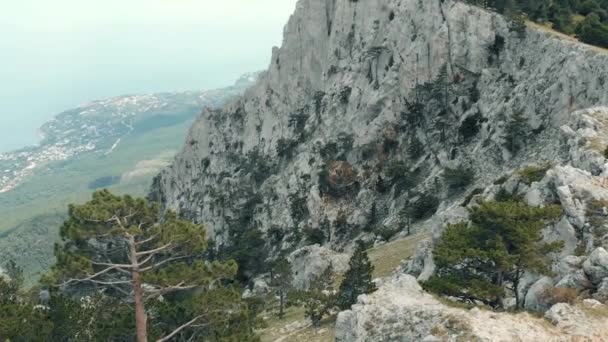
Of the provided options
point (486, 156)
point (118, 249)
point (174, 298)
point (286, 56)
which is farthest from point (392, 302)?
point (286, 56)

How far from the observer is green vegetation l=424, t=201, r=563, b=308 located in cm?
3152

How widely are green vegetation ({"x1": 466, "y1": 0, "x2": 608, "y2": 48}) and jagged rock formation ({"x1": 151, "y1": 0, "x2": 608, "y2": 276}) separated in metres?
5.33

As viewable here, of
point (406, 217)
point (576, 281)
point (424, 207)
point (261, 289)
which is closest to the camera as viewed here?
point (576, 281)

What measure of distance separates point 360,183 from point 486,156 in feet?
105

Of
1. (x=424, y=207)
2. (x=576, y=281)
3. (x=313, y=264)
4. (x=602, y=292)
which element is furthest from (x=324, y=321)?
(x=424, y=207)

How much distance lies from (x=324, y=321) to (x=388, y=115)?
68498 millimetres

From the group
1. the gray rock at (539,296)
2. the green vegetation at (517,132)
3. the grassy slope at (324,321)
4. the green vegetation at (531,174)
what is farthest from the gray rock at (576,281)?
the green vegetation at (517,132)

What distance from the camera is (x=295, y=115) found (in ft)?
500

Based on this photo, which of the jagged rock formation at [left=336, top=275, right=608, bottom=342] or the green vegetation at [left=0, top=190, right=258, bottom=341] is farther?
the green vegetation at [left=0, top=190, right=258, bottom=341]

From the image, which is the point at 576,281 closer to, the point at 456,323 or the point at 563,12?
the point at 456,323

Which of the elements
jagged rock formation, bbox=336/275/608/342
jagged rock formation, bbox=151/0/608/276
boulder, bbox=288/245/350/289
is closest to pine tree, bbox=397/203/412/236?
jagged rock formation, bbox=151/0/608/276

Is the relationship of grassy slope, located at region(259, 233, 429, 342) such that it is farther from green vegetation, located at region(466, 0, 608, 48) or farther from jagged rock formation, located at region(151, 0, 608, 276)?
green vegetation, located at region(466, 0, 608, 48)

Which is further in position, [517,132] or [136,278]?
[517,132]

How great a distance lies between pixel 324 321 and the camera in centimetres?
5506
